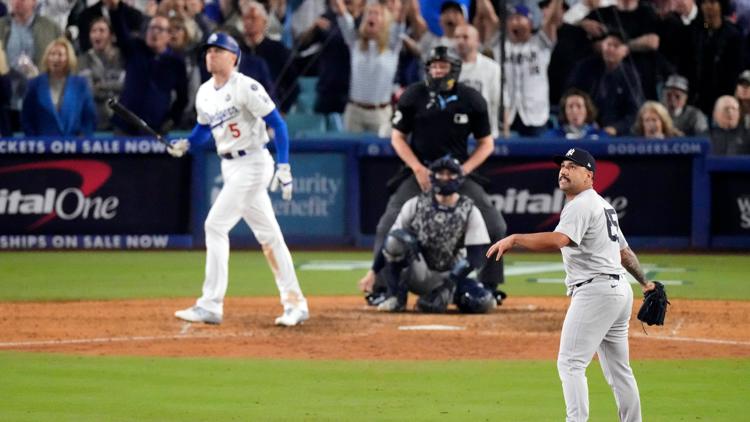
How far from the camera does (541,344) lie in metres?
11.4

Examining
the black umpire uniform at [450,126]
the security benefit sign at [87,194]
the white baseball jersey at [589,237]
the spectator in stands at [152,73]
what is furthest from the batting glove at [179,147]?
the security benefit sign at [87,194]

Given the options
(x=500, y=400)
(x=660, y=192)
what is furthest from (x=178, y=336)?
(x=660, y=192)

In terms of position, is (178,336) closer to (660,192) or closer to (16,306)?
(16,306)

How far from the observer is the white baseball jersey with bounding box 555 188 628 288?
734 cm

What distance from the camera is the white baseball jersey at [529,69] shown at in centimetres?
1839

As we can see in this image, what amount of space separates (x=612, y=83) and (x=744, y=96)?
5.07 feet

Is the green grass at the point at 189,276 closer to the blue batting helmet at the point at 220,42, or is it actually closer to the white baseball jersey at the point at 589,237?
the blue batting helmet at the point at 220,42

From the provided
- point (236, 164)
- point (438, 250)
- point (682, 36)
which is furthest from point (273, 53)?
point (236, 164)

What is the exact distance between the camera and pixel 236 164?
1216 centimetres

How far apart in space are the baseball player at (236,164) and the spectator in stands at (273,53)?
19.7 feet

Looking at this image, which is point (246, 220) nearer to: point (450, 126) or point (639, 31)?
point (450, 126)

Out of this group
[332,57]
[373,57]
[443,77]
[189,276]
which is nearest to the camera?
Result: [443,77]

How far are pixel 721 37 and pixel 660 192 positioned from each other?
78.5 inches

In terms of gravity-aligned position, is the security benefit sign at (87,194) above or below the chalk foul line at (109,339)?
above
